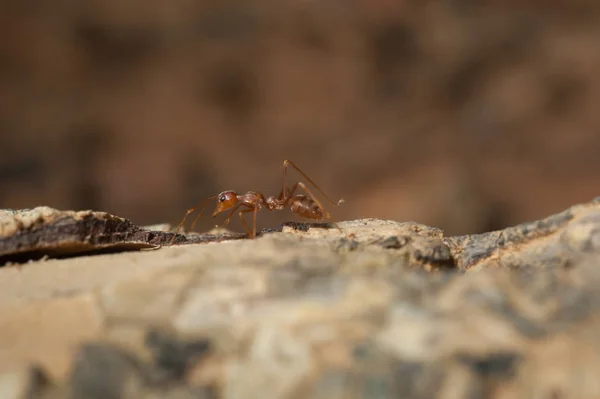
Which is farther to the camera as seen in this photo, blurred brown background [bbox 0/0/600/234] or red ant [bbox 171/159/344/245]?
blurred brown background [bbox 0/0/600/234]

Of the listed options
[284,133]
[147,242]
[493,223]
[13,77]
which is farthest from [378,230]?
[13,77]

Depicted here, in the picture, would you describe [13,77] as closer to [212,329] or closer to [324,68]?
[324,68]

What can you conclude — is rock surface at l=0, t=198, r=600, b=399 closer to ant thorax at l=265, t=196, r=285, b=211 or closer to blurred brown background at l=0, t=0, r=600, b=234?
ant thorax at l=265, t=196, r=285, b=211

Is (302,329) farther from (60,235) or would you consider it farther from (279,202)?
(279,202)

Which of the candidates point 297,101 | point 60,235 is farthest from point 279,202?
point 297,101

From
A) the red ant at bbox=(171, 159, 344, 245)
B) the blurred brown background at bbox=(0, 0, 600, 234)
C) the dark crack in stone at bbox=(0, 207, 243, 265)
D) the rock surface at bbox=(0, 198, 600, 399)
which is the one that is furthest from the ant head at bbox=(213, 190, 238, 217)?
the blurred brown background at bbox=(0, 0, 600, 234)
